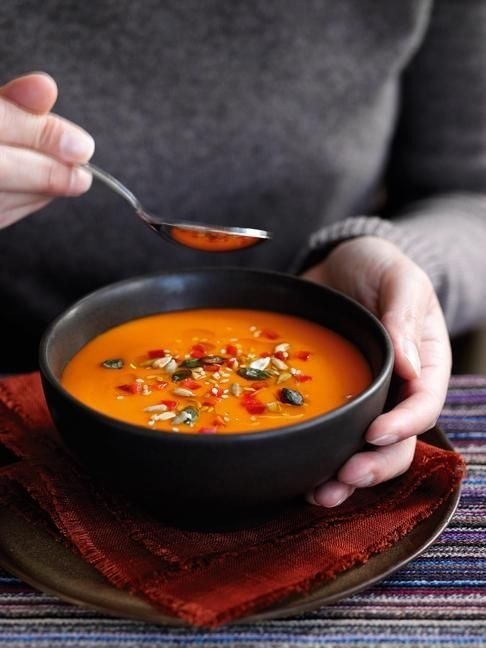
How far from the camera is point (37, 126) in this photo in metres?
1.13

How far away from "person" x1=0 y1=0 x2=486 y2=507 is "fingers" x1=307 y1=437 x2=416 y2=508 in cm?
44

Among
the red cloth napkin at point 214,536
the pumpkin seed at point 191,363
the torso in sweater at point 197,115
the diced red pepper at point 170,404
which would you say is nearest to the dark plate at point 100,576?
the red cloth napkin at point 214,536

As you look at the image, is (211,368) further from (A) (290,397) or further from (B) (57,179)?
(B) (57,179)

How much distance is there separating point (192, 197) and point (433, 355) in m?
0.85

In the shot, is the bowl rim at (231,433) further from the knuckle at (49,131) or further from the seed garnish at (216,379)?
the knuckle at (49,131)

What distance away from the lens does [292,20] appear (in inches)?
72.7

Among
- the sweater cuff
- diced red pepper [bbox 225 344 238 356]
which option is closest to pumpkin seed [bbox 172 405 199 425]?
diced red pepper [bbox 225 344 238 356]

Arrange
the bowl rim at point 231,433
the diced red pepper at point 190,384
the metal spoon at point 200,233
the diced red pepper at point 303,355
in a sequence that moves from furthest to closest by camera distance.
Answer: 1. the metal spoon at point 200,233
2. the diced red pepper at point 303,355
3. the diced red pepper at point 190,384
4. the bowl rim at point 231,433

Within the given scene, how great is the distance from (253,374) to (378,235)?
0.63 metres

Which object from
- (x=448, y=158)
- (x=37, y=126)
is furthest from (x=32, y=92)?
(x=448, y=158)

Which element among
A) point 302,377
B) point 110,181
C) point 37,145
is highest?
point 37,145

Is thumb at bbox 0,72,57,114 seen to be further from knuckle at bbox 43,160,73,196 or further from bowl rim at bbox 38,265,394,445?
bowl rim at bbox 38,265,394,445

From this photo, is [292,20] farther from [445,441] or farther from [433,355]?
[445,441]

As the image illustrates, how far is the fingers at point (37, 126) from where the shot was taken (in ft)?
3.54
